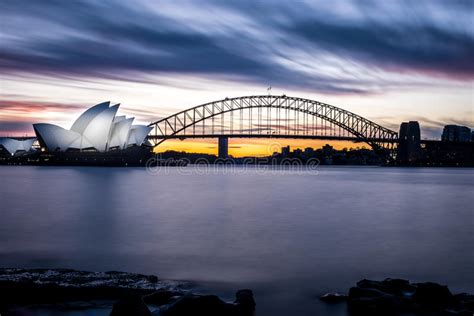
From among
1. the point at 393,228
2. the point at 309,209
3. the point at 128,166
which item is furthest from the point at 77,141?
the point at 393,228

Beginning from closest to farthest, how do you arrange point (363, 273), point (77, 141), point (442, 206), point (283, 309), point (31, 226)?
point (283, 309) → point (363, 273) → point (31, 226) → point (442, 206) → point (77, 141)

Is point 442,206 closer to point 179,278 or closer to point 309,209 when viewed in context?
point 309,209

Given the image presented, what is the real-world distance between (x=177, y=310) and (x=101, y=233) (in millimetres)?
7277

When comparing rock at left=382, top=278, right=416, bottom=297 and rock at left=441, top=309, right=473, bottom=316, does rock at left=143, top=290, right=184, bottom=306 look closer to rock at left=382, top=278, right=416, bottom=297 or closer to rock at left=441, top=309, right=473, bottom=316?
rock at left=382, top=278, right=416, bottom=297

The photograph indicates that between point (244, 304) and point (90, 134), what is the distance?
7229cm

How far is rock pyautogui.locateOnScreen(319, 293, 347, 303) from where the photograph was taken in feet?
20.6

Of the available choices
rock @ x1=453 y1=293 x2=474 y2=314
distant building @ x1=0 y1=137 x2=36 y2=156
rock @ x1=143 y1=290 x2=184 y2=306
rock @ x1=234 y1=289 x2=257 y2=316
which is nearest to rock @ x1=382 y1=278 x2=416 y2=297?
rock @ x1=453 y1=293 x2=474 y2=314

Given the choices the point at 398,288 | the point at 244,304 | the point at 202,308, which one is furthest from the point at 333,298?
the point at 202,308

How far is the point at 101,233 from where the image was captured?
39.5 feet

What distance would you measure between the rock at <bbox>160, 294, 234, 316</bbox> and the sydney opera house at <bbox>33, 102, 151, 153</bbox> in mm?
66823

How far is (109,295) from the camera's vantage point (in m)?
6.11

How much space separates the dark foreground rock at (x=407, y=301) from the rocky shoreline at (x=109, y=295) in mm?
1301

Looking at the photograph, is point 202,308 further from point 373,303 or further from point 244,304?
point 373,303

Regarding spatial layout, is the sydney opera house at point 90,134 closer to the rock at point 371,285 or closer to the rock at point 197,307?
the rock at point 371,285
